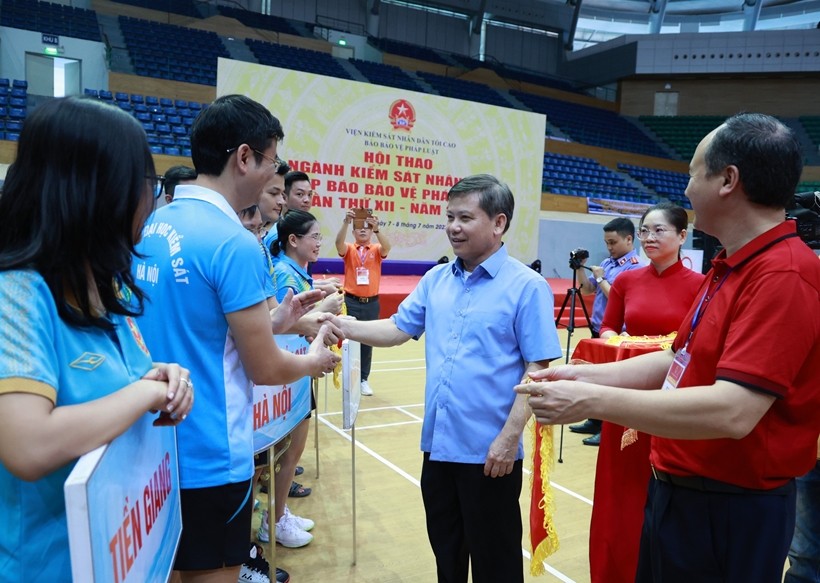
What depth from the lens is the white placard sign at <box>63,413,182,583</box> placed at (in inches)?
30.0

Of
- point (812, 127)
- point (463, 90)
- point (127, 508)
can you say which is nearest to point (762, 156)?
point (127, 508)

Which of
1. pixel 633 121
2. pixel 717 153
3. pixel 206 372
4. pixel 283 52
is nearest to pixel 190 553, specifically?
pixel 206 372

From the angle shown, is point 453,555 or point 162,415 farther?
point 453,555

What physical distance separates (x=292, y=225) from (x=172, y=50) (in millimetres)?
13826

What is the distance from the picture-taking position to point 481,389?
1.92 m

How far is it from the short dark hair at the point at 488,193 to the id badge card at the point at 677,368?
29.4 inches

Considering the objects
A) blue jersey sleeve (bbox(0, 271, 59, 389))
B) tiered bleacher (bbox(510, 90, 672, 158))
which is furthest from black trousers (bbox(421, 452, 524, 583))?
tiered bleacher (bbox(510, 90, 672, 158))

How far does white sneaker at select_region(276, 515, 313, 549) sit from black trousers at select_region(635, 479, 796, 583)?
187 centimetres

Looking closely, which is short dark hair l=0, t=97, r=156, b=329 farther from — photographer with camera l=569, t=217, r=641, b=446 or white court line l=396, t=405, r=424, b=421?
white court line l=396, t=405, r=424, b=421

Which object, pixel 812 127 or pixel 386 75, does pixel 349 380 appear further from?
pixel 812 127

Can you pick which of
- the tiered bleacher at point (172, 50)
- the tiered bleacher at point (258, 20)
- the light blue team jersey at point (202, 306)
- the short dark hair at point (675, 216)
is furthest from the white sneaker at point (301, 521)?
the tiered bleacher at point (258, 20)

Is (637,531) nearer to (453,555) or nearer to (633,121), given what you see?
(453,555)

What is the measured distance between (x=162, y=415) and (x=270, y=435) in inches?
54.6

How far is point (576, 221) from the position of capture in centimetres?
1353
